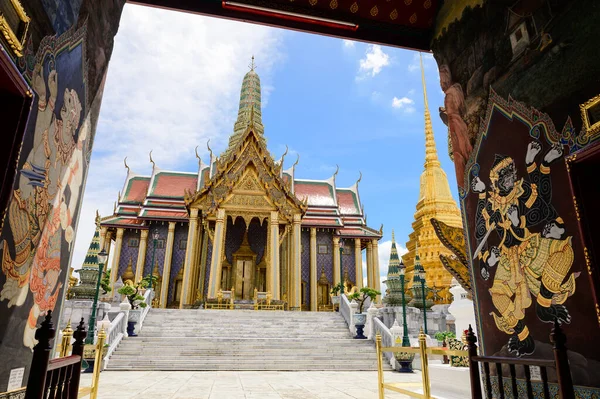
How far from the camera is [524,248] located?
3410 millimetres

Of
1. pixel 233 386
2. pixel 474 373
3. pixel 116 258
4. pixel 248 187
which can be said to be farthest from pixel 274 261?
pixel 474 373

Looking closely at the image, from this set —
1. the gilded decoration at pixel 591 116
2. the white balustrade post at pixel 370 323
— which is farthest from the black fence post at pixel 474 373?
the white balustrade post at pixel 370 323

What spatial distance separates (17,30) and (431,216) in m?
22.4

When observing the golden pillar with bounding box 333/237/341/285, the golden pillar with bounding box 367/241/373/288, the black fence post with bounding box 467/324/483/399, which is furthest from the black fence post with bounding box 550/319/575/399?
the golden pillar with bounding box 367/241/373/288

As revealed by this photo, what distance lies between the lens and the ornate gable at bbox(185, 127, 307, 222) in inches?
675

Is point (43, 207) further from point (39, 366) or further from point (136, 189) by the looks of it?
A: point (136, 189)

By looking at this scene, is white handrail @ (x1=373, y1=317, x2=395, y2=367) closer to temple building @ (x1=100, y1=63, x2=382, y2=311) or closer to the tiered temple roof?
temple building @ (x1=100, y1=63, x2=382, y2=311)

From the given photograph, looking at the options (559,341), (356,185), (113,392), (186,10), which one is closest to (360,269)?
(356,185)

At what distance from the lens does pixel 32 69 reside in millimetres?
2688

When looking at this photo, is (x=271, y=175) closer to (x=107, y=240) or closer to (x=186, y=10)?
(x=107, y=240)

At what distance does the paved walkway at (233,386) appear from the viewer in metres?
5.50

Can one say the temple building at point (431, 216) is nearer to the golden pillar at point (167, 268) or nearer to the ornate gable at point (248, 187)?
the ornate gable at point (248, 187)

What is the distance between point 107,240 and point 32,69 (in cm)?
1972

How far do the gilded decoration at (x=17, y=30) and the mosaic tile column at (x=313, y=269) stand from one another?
17.7m
